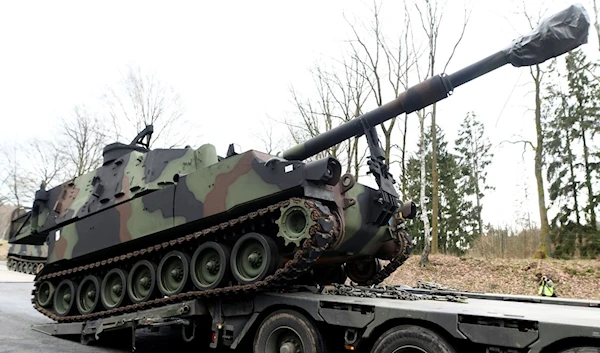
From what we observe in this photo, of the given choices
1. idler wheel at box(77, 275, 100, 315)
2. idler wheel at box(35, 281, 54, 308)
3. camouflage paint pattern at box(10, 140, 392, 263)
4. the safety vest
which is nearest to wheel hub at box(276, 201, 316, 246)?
camouflage paint pattern at box(10, 140, 392, 263)

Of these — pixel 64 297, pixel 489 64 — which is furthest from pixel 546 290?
pixel 64 297

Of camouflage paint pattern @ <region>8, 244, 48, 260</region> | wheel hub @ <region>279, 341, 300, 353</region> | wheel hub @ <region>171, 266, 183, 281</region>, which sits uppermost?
camouflage paint pattern @ <region>8, 244, 48, 260</region>

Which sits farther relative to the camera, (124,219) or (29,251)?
(29,251)

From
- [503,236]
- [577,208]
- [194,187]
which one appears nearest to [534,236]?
[503,236]

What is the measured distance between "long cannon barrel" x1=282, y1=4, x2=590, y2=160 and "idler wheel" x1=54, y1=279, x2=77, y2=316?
469cm

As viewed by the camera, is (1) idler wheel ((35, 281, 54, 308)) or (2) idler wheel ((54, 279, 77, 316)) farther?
(1) idler wheel ((35, 281, 54, 308))

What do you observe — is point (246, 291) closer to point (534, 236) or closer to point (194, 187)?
point (194, 187)

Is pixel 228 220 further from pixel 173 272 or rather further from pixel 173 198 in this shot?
pixel 173 272

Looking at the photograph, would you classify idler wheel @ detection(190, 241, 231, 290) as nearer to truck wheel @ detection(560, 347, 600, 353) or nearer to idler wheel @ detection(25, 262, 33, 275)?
truck wheel @ detection(560, 347, 600, 353)

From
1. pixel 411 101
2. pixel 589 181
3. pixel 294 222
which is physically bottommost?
pixel 294 222

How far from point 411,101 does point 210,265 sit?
3706 millimetres

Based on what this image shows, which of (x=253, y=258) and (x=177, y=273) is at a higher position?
(x=253, y=258)

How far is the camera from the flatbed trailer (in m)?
3.93

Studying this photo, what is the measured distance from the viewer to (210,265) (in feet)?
22.5
